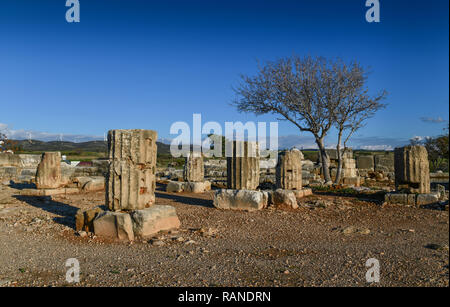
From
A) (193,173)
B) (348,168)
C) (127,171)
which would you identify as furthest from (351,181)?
(127,171)

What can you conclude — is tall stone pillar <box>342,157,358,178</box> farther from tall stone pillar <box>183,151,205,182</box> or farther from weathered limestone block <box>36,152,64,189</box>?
weathered limestone block <box>36,152,64,189</box>

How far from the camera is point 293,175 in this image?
33.8ft

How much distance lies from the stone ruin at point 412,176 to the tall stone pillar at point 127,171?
6.84 meters

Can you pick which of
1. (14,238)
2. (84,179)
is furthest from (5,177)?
(14,238)

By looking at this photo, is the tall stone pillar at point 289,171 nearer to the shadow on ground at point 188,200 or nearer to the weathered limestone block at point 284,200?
the weathered limestone block at point 284,200

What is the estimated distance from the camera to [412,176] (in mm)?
8961

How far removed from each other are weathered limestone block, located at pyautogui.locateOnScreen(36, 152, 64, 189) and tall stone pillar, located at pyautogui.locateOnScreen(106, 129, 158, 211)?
596cm

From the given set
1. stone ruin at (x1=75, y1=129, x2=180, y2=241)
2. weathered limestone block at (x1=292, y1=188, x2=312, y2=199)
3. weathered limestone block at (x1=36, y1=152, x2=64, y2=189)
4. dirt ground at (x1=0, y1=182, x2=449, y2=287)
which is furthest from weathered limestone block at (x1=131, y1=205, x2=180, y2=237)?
weathered limestone block at (x1=36, y1=152, x2=64, y2=189)

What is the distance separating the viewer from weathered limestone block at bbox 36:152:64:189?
10.7 m

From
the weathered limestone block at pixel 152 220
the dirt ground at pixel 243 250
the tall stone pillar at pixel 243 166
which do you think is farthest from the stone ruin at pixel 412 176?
the weathered limestone block at pixel 152 220

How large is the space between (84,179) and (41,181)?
5.79 ft

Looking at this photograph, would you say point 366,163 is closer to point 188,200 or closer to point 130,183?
point 188,200

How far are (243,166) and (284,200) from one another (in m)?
1.40
